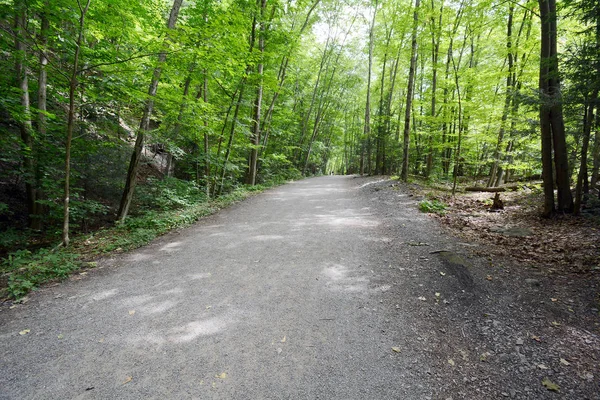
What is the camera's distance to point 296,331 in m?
3.02

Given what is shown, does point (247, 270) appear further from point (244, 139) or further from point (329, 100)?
point (329, 100)

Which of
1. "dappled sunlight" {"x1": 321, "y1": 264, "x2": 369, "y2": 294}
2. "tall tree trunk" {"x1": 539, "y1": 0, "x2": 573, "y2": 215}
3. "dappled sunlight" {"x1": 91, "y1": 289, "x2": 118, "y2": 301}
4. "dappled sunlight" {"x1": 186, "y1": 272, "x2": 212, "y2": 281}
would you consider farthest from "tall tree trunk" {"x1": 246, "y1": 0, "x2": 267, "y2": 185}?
"dappled sunlight" {"x1": 91, "y1": 289, "x2": 118, "y2": 301}

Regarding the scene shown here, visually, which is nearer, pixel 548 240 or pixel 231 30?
pixel 548 240

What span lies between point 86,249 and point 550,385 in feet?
23.1

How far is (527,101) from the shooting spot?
5.89 meters

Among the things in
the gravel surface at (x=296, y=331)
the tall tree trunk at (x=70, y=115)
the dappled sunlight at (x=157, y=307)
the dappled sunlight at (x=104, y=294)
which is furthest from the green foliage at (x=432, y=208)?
the tall tree trunk at (x=70, y=115)

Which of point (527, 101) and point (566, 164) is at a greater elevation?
point (527, 101)

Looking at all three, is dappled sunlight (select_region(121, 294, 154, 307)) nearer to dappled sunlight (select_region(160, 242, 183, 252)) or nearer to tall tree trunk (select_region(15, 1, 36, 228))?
dappled sunlight (select_region(160, 242, 183, 252))

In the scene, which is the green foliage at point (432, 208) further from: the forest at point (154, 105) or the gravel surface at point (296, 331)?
the gravel surface at point (296, 331)

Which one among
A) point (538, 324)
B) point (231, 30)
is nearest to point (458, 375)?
point (538, 324)

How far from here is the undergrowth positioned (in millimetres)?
3910

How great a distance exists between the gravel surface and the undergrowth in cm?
34

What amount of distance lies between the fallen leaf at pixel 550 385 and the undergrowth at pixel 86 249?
6116 millimetres

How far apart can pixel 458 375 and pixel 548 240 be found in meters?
4.78
